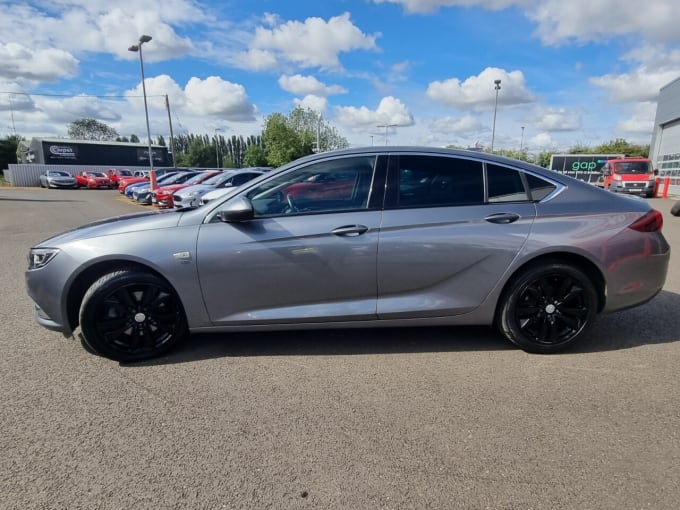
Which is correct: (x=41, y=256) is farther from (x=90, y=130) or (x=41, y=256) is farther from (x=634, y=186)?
(x=90, y=130)

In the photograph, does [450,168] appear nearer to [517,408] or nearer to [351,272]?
[351,272]

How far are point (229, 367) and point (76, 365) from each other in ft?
3.94

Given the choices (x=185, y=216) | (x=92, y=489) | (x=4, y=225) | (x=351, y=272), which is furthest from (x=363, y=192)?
(x=4, y=225)

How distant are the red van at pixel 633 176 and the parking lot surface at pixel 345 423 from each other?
22.0 m

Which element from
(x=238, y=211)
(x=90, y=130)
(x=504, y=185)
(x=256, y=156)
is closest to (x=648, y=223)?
(x=504, y=185)

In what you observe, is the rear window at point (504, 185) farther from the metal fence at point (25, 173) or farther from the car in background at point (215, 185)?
the metal fence at point (25, 173)

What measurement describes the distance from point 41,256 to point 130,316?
831mm

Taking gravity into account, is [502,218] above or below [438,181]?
below

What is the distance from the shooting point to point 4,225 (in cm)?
1141

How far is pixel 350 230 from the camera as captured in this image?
306 centimetres

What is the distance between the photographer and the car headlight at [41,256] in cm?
312

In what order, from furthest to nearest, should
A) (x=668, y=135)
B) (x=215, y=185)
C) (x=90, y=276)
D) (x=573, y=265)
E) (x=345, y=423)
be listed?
(x=668, y=135)
(x=215, y=185)
(x=573, y=265)
(x=90, y=276)
(x=345, y=423)

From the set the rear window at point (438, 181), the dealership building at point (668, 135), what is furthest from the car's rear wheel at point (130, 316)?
the dealership building at point (668, 135)

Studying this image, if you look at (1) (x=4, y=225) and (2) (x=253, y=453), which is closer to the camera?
(2) (x=253, y=453)
